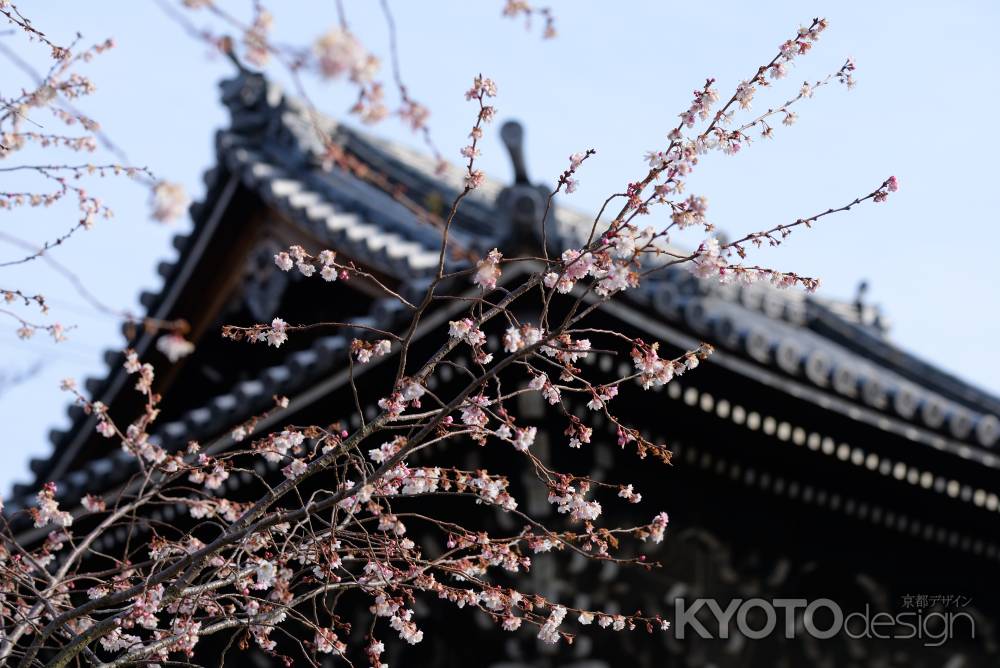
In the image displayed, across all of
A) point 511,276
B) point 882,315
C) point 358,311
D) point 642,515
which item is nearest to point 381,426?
point 511,276

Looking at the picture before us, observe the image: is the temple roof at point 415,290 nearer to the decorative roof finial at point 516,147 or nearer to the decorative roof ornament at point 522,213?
the decorative roof ornament at point 522,213

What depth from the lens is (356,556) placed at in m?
3.40

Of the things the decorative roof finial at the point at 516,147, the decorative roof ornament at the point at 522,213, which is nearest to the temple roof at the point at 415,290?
the decorative roof ornament at the point at 522,213

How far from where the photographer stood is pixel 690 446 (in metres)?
6.48

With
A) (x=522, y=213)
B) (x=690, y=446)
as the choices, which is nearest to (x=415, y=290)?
(x=522, y=213)

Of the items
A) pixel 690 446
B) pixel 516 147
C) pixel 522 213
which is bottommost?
pixel 690 446

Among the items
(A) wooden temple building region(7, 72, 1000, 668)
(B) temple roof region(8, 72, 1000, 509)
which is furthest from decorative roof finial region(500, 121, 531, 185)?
(B) temple roof region(8, 72, 1000, 509)

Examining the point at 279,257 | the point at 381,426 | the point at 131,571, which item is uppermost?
the point at 279,257

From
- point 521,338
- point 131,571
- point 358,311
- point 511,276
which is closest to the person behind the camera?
point 521,338

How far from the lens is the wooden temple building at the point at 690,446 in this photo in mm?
6004

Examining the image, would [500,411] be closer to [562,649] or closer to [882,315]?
[562,649]

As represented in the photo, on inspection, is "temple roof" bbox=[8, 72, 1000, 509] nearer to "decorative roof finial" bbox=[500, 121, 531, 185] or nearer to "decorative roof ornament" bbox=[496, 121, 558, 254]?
"decorative roof ornament" bbox=[496, 121, 558, 254]

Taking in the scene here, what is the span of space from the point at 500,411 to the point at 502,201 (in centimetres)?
264

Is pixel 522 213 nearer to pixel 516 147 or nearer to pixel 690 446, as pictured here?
pixel 516 147
